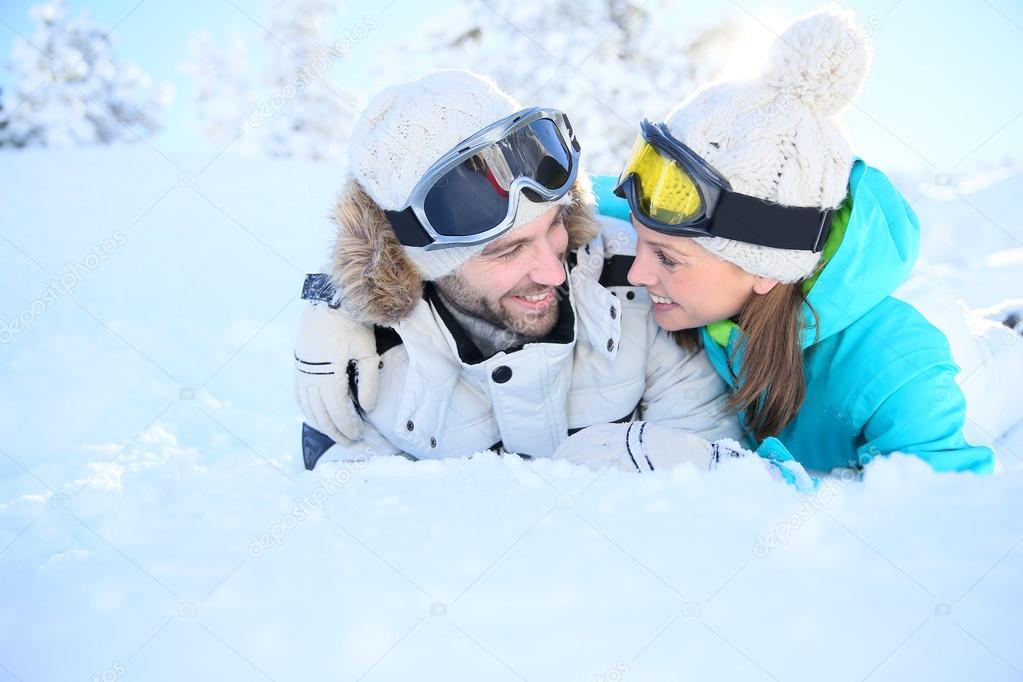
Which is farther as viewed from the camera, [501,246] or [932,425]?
[501,246]

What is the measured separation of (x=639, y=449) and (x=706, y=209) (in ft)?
2.66

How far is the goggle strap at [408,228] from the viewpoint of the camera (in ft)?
→ 9.16

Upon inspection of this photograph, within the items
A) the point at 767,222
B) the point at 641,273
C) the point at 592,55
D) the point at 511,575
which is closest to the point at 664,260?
the point at 641,273

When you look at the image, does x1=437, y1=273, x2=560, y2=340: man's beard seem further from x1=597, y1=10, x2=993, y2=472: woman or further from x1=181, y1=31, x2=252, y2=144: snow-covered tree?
x1=181, y1=31, x2=252, y2=144: snow-covered tree

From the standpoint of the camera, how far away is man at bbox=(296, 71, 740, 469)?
9.03ft

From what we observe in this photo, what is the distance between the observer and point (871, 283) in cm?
255

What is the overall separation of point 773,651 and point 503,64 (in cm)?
1275

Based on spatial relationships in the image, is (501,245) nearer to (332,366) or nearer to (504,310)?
(504,310)

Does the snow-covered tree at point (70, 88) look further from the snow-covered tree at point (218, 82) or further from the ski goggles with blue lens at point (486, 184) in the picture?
the ski goggles with blue lens at point (486, 184)

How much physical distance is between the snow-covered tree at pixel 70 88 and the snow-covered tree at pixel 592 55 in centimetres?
780

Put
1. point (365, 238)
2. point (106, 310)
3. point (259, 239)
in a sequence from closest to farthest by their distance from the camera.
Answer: point (365, 238) → point (106, 310) → point (259, 239)

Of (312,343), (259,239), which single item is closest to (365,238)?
(312,343)

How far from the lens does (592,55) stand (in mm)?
12664

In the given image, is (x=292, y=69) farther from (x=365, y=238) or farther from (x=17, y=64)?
(x=365, y=238)
